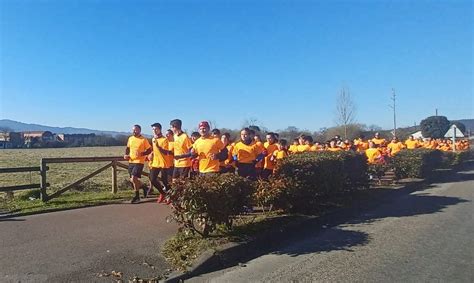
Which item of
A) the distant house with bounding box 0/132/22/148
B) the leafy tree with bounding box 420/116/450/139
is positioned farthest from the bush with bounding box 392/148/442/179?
the distant house with bounding box 0/132/22/148

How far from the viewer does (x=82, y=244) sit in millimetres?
7016

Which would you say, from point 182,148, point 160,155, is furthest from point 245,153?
point 160,155

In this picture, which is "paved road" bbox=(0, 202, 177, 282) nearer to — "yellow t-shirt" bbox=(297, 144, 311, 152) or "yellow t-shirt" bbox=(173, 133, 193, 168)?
"yellow t-shirt" bbox=(173, 133, 193, 168)

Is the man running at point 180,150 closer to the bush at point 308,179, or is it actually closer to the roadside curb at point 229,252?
the bush at point 308,179

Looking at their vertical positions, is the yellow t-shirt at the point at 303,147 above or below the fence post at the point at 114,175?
above

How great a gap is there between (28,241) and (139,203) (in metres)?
4.10

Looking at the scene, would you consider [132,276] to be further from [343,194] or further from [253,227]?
[343,194]

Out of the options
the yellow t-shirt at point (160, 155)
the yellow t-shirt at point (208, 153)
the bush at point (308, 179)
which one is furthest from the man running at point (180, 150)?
the bush at point (308, 179)

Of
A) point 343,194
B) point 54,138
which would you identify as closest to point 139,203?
point 343,194

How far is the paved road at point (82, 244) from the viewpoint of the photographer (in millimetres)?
5699

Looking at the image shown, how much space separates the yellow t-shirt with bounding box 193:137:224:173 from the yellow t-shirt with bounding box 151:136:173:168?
257 cm

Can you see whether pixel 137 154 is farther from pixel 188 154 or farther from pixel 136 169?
pixel 188 154

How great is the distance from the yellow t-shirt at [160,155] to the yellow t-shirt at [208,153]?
257cm

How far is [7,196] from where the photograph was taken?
12094 mm
